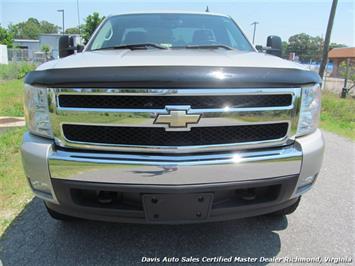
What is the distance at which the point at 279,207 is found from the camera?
7.04 ft

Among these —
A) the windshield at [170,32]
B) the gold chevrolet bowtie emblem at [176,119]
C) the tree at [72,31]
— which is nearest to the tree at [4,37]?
the tree at [72,31]

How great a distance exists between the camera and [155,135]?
186 centimetres

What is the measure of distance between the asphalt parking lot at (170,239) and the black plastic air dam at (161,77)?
127 centimetres

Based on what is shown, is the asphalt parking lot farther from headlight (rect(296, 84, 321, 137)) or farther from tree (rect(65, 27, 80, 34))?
tree (rect(65, 27, 80, 34))

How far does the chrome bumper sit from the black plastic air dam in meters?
0.41

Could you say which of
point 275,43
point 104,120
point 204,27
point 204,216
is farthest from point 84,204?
point 275,43

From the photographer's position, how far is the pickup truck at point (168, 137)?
181cm

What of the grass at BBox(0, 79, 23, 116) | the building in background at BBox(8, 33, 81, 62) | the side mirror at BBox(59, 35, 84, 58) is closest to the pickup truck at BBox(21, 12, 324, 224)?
the side mirror at BBox(59, 35, 84, 58)

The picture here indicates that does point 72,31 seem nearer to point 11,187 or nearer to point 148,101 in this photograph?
point 11,187

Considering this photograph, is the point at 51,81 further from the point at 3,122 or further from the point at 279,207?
the point at 3,122

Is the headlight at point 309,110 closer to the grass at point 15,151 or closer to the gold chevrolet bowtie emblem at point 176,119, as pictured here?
the gold chevrolet bowtie emblem at point 176,119

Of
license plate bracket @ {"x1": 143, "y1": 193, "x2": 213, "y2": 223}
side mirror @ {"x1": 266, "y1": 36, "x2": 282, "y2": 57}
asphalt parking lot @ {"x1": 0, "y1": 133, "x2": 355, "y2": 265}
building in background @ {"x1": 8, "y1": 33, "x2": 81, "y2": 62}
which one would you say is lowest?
building in background @ {"x1": 8, "y1": 33, "x2": 81, "y2": 62}

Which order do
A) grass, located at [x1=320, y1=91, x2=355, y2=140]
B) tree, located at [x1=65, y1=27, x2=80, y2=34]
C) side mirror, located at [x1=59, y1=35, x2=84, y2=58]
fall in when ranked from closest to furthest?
side mirror, located at [x1=59, y1=35, x2=84, y2=58] → grass, located at [x1=320, y1=91, x2=355, y2=140] → tree, located at [x1=65, y1=27, x2=80, y2=34]

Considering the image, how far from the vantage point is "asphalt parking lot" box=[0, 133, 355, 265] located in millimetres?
2334
